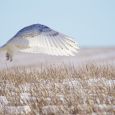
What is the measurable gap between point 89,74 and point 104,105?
11.2ft

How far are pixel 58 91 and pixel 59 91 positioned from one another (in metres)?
0.02

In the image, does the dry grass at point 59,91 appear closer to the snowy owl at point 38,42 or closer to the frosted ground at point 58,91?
the frosted ground at point 58,91

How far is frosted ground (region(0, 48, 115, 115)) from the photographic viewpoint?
27.8 feet

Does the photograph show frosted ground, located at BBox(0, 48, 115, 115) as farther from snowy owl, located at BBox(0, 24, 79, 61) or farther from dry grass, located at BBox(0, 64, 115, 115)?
snowy owl, located at BBox(0, 24, 79, 61)

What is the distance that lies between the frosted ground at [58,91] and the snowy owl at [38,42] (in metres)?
0.61

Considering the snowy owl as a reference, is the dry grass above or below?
below

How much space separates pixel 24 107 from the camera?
345 inches

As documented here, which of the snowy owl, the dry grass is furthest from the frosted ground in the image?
the snowy owl

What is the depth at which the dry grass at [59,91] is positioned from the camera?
27.8 feet

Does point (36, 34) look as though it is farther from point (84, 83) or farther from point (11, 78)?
point (11, 78)

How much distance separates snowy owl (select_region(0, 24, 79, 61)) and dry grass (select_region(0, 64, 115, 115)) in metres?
0.61

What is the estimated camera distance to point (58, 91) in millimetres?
9875

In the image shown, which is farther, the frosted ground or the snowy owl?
the snowy owl

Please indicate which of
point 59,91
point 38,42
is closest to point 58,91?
point 59,91
